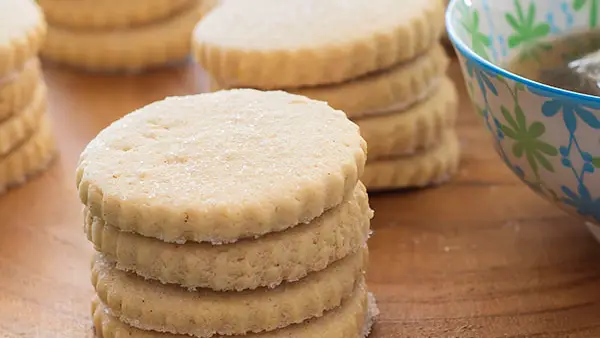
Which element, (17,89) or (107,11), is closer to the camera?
(17,89)

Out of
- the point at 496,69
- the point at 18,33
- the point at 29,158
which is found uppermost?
the point at 496,69

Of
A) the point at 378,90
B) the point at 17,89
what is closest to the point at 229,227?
the point at 378,90

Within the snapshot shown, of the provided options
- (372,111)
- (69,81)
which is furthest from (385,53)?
(69,81)

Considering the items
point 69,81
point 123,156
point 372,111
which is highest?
point 123,156

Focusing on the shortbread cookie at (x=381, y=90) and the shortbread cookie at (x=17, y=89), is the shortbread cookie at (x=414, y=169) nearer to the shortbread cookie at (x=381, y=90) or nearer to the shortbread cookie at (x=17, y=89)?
the shortbread cookie at (x=381, y=90)

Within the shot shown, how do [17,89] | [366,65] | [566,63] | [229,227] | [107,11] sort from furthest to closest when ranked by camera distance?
[107,11], [17,89], [366,65], [566,63], [229,227]

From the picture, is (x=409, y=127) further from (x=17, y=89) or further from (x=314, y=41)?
(x=17, y=89)

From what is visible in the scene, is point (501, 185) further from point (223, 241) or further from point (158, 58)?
point (158, 58)
